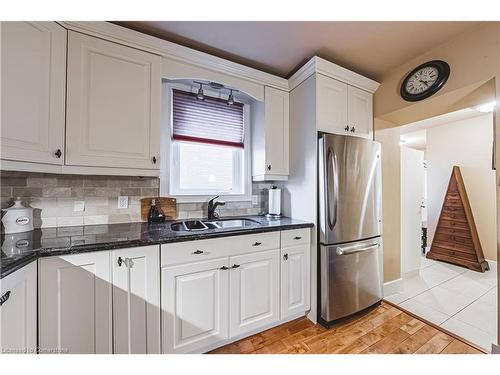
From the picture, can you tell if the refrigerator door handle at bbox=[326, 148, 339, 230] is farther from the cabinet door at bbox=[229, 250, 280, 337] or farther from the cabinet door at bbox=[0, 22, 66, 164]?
the cabinet door at bbox=[0, 22, 66, 164]

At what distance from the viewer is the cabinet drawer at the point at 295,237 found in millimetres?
1719

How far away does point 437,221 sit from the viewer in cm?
364

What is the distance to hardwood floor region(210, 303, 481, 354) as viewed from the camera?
1.54 m

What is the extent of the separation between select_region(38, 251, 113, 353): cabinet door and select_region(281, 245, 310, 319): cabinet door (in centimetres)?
121

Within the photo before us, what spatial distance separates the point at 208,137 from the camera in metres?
2.12

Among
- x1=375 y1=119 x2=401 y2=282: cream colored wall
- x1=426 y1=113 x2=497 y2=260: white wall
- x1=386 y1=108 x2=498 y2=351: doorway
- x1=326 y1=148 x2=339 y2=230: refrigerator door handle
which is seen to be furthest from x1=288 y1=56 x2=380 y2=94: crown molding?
x1=426 y1=113 x2=497 y2=260: white wall

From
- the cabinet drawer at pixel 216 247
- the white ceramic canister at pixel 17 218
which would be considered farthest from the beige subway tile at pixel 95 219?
the cabinet drawer at pixel 216 247

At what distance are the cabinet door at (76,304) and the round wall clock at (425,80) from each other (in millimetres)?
2674

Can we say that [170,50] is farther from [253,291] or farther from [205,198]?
[253,291]

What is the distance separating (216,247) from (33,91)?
138 centimetres

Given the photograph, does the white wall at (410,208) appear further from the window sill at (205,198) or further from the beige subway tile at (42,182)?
the beige subway tile at (42,182)

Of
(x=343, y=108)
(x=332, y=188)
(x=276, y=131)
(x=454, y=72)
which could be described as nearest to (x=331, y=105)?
(x=343, y=108)
